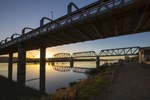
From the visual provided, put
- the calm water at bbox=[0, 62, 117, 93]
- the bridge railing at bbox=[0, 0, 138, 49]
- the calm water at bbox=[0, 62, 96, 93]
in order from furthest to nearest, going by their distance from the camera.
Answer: the calm water at bbox=[0, 62, 96, 93] < the calm water at bbox=[0, 62, 117, 93] < the bridge railing at bbox=[0, 0, 138, 49]

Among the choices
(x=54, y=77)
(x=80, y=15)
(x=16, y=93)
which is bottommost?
(x=54, y=77)

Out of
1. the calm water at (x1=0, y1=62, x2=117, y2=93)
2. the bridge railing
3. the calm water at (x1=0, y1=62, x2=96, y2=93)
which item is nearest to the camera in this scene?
the bridge railing

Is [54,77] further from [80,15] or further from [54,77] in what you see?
[80,15]

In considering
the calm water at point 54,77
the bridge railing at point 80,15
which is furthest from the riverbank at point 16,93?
the bridge railing at point 80,15

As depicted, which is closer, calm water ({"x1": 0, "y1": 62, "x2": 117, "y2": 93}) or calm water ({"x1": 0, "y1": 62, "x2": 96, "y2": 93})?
calm water ({"x1": 0, "y1": 62, "x2": 117, "y2": 93})

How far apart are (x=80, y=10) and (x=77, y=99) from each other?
1634 centimetres

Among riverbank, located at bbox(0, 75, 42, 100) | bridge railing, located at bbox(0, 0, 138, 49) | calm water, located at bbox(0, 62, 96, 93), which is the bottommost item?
calm water, located at bbox(0, 62, 96, 93)

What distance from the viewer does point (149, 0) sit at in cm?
1438

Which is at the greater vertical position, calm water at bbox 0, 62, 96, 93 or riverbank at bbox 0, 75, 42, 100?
riverbank at bbox 0, 75, 42, 100

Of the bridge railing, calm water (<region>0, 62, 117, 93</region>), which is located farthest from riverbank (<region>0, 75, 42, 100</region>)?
the bridge railing

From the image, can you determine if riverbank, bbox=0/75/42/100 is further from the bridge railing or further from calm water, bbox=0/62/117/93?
the bridge railing

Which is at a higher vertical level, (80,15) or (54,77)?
(80,15)

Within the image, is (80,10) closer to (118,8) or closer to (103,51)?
(118,8)

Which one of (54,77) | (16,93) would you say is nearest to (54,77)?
(54,77)
